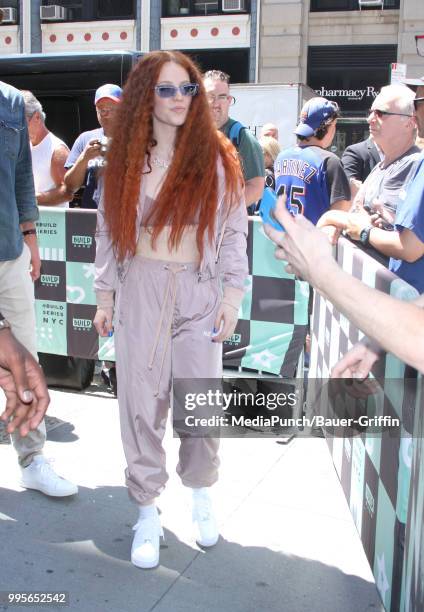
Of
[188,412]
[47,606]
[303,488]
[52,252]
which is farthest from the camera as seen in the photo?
[52,252]

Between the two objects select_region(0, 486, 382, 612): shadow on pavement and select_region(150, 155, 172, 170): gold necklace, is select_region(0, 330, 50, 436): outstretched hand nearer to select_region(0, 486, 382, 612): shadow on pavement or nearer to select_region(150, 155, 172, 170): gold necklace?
select_region(0, 486, 382, 612): shadow on pavement

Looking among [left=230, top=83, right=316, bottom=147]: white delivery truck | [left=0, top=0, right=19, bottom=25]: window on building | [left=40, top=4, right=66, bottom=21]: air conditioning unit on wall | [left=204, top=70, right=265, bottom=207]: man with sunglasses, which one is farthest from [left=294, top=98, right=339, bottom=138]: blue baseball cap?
[left=0, top=0, right=19, bottom=25]: window on building

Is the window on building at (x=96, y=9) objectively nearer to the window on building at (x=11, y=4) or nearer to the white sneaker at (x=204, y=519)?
the window on building at (x=11, y=4)

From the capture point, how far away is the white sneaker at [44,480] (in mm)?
3430

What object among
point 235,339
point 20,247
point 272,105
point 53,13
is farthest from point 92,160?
point 53,13

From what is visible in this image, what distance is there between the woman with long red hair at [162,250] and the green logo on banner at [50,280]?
2.18 m

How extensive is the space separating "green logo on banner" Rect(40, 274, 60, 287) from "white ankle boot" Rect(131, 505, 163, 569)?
250 centimetres

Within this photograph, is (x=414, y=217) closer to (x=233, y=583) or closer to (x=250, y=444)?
(x=233, y=583)

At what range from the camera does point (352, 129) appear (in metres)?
18.5

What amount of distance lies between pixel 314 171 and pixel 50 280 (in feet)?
6.67

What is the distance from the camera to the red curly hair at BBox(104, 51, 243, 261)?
2828mm

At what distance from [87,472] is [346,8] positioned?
17.9 meters

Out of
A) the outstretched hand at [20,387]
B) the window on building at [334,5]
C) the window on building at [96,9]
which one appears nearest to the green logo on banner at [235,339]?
the outstretched hand at [20,387]

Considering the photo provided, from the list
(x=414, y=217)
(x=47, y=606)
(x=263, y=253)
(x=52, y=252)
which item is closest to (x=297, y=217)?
(x=414, y=217)
